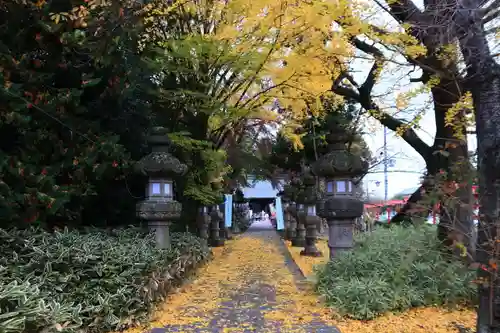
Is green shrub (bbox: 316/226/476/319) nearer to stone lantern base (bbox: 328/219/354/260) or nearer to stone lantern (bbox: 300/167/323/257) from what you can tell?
stone lantern base (bbox: 328/219/354/260)

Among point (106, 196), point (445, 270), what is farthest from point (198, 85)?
point (445, 270)

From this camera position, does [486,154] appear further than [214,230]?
No

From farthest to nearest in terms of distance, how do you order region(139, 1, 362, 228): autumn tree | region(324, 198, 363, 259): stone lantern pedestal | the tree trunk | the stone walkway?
region(139, 1, 362, 228): autumn tree → region(324, 198, 363, 259): stone lantern pedestal → the stone walkway → the tree trunk

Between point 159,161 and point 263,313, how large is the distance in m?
3.30

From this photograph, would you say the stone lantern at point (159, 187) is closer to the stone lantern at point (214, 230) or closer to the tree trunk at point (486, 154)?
the tree trunk at point (486, 154)

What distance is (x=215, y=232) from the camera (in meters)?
16.8

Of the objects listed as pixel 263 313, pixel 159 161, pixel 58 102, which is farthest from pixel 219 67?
pixel 263 313

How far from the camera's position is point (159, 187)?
7734mm

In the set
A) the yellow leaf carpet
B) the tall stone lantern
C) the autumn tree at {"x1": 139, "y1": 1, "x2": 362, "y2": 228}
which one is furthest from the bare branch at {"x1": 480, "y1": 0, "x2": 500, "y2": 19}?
the yellow leaf carpet

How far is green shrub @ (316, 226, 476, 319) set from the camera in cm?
556

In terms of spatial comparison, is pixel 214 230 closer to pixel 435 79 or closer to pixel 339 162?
pixel 339 162

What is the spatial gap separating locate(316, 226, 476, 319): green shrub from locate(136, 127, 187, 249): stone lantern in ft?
9.45

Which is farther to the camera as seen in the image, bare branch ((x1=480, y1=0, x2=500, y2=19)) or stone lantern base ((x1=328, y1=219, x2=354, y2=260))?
stone lantern base ((x1=328, y1=219, x2=354, y2=260))

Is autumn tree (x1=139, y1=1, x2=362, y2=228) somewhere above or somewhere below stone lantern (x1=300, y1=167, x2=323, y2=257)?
above
